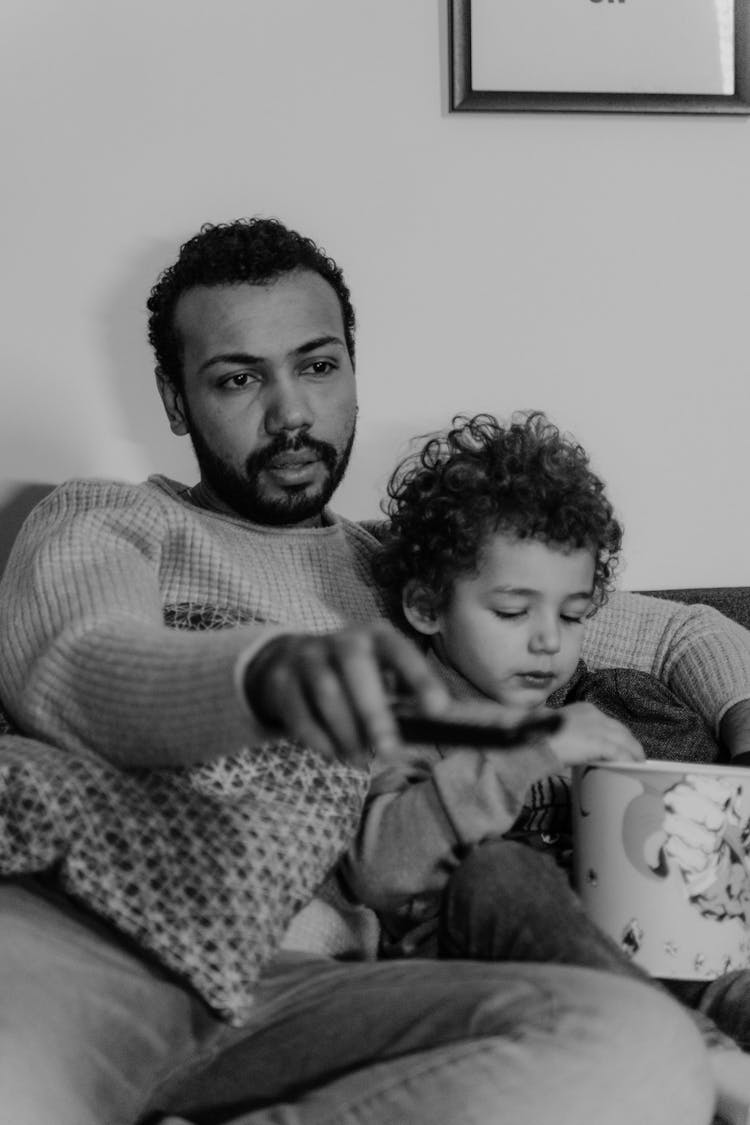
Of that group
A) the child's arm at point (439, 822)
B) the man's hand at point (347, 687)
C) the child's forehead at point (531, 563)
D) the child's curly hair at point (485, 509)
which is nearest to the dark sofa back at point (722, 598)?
the child's curly hair at point (485, 509)

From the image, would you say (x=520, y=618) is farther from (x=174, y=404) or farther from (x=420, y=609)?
(x=174, y=404)

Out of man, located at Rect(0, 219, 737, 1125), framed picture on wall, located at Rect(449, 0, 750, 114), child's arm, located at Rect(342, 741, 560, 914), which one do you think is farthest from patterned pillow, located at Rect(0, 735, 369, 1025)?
framed picture on wall, located at Rect(449, 0, 750, 114)

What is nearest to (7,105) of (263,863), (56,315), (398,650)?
(56,315)

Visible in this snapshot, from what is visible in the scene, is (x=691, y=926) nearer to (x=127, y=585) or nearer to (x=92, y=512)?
(x=127, y=585)

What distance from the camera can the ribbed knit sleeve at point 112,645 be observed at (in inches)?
34.9

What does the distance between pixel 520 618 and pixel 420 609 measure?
12cm

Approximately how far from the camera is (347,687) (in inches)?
29.6

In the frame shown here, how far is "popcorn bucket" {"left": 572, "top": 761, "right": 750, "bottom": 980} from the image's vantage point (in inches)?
45.7

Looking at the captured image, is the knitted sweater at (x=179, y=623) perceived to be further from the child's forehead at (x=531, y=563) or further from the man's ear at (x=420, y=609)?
the child's forehead at (x=531, y=563)

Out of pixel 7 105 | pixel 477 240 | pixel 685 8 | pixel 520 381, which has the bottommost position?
pixel 520 381

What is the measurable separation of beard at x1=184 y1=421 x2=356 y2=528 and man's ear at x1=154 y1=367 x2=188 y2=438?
0.05m

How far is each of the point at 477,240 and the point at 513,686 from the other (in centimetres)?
74

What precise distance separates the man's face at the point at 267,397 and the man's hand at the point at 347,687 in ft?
2.42

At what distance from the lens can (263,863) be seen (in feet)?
→ 3.57
